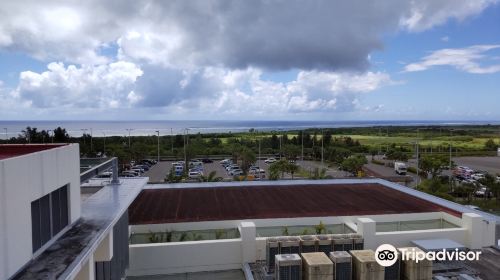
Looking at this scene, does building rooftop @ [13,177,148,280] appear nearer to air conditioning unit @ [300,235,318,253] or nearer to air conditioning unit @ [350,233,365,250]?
air conditioning unit @ [300,235,318,253]

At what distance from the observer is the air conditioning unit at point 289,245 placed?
13.3 m

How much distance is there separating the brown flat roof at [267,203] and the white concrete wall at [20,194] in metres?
8.83

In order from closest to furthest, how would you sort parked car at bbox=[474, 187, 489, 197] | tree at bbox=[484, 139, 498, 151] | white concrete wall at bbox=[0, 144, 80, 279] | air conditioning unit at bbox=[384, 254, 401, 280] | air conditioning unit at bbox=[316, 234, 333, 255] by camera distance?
white concrete wall at bbox=[0, 144, 80, 279], air conditioning unit at bbox=[384, 254, 401, 280], air conditioning unit at bbox=[316, 234, 333, 255], parked car at bbox=[474, 187, 489, 197], tree at bbox=[484, 139, 498, 151]

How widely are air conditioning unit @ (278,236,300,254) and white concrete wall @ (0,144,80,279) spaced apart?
7.51 meters

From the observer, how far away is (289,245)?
13.4 m

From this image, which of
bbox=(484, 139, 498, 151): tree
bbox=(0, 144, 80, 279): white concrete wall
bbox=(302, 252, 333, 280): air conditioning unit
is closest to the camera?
bbox=(0, 144, 80, 279): white concrete wall

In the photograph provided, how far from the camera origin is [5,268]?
605 centimetres

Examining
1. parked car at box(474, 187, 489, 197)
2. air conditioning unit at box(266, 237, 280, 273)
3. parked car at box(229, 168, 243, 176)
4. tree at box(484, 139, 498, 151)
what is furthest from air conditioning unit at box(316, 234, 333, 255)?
tree at box(484, 139, 498, 151)

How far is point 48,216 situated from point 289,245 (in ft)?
25.6

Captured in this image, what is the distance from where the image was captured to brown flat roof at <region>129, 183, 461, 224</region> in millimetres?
17578

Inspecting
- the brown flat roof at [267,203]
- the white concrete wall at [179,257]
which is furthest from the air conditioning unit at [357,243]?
the white concrete wall at [179,257]

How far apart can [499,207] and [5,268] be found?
33.0 m

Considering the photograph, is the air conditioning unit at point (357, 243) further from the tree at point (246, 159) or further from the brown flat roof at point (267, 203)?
the tree at point (246, 159)

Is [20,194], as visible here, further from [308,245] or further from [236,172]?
[236,172]
